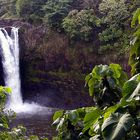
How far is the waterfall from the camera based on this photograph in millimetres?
28281

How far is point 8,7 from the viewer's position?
33281mm

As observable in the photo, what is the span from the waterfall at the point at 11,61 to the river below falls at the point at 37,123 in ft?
15.5

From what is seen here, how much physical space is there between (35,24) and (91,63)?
535 centimetres

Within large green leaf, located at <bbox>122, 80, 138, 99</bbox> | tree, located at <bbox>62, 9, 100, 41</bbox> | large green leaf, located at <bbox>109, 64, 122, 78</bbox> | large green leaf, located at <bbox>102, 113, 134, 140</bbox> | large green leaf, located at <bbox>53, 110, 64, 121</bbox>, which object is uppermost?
large green leaf, located at <bbox>122, 80, 138, 99</bbox>

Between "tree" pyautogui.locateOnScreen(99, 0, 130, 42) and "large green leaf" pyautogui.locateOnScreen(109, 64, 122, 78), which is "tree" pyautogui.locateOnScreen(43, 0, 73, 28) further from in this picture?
"large green leaf" pyautogui.locateOnScreen(109, 64, 122, 78)

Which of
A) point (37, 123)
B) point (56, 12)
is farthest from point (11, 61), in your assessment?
point (37, 123)

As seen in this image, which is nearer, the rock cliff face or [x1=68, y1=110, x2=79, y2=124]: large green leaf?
[x1=68, y1=110, x2=79, y2=124]: large green leaf

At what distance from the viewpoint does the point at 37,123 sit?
69.6 ft

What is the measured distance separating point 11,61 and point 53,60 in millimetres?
3045

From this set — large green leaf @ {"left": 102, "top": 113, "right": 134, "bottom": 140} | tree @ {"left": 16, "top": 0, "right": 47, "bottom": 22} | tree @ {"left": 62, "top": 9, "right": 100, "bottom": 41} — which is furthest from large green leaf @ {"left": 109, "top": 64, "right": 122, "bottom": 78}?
tree @ {"left": 16, "top": 0, "right": 47, "bottom": 22}

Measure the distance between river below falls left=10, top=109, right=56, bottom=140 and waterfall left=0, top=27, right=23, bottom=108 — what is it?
4.73 metres

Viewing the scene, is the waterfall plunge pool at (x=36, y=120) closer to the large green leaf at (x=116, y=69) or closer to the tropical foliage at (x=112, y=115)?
the tropical foliage at (x=112, y=115)

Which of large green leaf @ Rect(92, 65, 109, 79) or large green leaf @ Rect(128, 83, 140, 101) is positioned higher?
large green leaf @ Rect(128, 83, 140, 101)

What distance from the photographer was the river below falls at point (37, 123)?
64.2 feet
